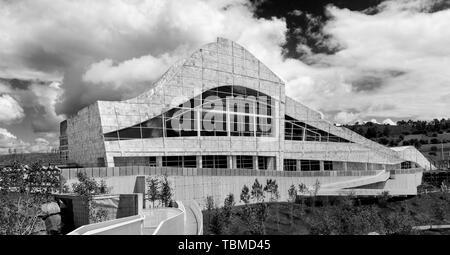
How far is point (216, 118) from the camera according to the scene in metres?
64.1

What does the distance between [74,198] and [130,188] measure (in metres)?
13.9

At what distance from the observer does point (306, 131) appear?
78.6m

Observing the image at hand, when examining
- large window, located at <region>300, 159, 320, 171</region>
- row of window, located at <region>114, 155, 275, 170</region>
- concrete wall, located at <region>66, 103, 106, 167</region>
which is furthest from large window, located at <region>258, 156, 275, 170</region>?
concrete wall, located at <region>66, 103, 106, 167</region>

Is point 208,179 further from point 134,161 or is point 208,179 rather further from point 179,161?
point 134,161

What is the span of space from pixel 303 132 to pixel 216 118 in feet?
73.5

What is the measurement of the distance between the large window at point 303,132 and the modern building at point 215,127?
0.67ft

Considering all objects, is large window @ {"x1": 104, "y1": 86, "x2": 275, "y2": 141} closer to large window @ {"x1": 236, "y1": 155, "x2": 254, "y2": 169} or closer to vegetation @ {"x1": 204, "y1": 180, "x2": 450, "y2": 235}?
large window @ {"x1": 236, "y1": 155, "x2": 254, "y2": 169}

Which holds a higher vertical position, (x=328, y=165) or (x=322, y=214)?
(x=328, y=165)

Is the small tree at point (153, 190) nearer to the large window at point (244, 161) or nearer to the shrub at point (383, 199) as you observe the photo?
the large window at point (244, 161)

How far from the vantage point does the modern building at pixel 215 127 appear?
52.6 m

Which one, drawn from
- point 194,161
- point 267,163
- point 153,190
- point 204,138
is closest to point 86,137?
point 194,161

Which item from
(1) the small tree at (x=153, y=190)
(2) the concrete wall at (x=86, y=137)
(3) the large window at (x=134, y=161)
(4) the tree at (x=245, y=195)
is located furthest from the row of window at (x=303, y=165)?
(1) the small tree at (x=153, y=190)
